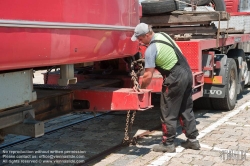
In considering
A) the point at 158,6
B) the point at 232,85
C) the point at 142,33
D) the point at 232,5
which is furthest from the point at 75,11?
the point at 232,5

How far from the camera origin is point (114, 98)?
532 cm

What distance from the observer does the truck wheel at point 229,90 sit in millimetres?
8352

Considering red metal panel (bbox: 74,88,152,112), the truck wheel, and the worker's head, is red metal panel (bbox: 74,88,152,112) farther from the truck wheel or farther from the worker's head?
the truck wheel

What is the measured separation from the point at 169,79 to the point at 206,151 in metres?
1.15

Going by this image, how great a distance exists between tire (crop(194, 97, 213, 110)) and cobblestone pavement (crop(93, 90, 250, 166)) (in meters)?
0.91

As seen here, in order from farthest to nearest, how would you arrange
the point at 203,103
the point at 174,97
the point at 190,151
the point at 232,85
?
the point at 232,85 → the point at 203,103 → the point at 190,151 → the point at 174,97

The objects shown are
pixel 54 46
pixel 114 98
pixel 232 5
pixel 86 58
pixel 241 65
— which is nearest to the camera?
pixel 54 46

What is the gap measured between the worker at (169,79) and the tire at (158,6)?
1.76 m

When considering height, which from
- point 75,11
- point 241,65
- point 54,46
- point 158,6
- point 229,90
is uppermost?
point 158,6

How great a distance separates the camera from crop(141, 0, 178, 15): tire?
286 inches

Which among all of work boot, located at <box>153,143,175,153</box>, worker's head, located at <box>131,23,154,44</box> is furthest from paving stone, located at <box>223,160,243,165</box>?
worker's head, located at <box>131,23,154,44</box>

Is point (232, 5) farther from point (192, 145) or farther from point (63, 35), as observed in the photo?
point (63, 35)

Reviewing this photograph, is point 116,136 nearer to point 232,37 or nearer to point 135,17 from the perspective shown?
point 135,17

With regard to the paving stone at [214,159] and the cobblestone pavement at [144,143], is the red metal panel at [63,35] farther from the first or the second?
the paving stone at [214,159]
